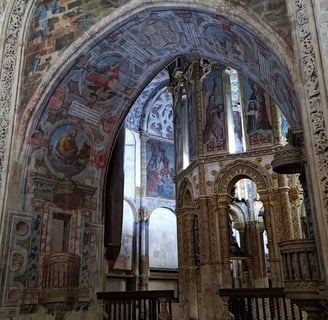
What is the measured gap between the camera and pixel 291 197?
12852mm

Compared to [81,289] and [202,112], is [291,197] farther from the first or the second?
[81,289]

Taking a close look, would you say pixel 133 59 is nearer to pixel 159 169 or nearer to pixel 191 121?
pixel 191 121

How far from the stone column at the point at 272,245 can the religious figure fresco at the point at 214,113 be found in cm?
249

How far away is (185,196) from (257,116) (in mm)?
3970

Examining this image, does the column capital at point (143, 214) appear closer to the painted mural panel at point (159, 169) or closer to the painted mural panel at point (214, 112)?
the painted mural panel at point (159, 169)

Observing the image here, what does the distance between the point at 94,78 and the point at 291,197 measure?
750cm

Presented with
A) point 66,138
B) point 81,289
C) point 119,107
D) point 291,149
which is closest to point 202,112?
point 119,107

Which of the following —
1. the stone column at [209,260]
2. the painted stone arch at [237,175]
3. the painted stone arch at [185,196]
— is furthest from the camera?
the painted stone arch at [185,196]

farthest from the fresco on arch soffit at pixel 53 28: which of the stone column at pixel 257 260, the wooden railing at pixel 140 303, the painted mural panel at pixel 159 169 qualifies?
the painted mural panel at pixel 159 169

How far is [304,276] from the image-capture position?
4852 mm

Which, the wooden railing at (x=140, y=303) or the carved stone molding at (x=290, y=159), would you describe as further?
the wooden railing at (x=140, y=303)

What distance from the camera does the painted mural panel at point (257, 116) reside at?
1373 cm

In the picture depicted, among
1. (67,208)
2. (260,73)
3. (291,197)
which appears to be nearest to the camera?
(260,73)

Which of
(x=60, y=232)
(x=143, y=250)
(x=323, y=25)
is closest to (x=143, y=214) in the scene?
(x=143, y=250)
